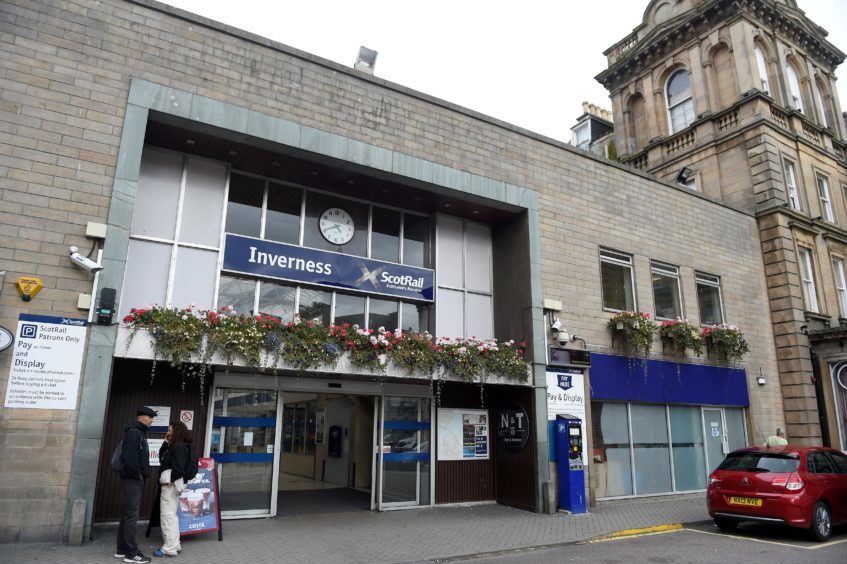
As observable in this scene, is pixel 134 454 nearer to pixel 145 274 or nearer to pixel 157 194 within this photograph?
pixel 145 274

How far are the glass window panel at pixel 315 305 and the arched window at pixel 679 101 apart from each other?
1662 centimetres

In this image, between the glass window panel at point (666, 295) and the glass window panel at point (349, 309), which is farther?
the glass window panel at point (666, 295)

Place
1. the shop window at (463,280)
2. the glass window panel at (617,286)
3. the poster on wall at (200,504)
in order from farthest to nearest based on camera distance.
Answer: the glass window panel at (617,286), the shop window at (463,280), the poster on wall at (200,504)

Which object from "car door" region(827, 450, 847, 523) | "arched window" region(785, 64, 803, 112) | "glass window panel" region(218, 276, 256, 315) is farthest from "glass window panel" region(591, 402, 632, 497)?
"arched window" region(785, 64, 803, 112)

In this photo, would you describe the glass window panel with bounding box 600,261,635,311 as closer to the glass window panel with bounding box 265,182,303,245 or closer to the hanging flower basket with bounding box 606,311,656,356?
the hanging flower basket with bounding box 606,311,656,356

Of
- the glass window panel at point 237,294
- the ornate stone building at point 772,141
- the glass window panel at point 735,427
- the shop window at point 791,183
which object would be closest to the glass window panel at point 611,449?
the glass window panel at point 735,427

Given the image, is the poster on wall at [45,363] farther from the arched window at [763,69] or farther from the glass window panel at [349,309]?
the arched window at [763,69]

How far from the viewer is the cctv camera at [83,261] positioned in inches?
337

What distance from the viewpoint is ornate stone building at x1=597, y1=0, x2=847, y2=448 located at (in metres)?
17.5

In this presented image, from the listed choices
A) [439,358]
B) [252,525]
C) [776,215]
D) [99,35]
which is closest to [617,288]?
[439,358]

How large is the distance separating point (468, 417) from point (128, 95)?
9.14 m

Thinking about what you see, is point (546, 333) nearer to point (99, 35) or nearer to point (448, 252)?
point (448, 252)

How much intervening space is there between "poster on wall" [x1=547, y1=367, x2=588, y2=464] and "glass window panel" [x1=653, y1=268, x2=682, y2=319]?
378 cm

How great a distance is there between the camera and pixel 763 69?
2061 centimetres
